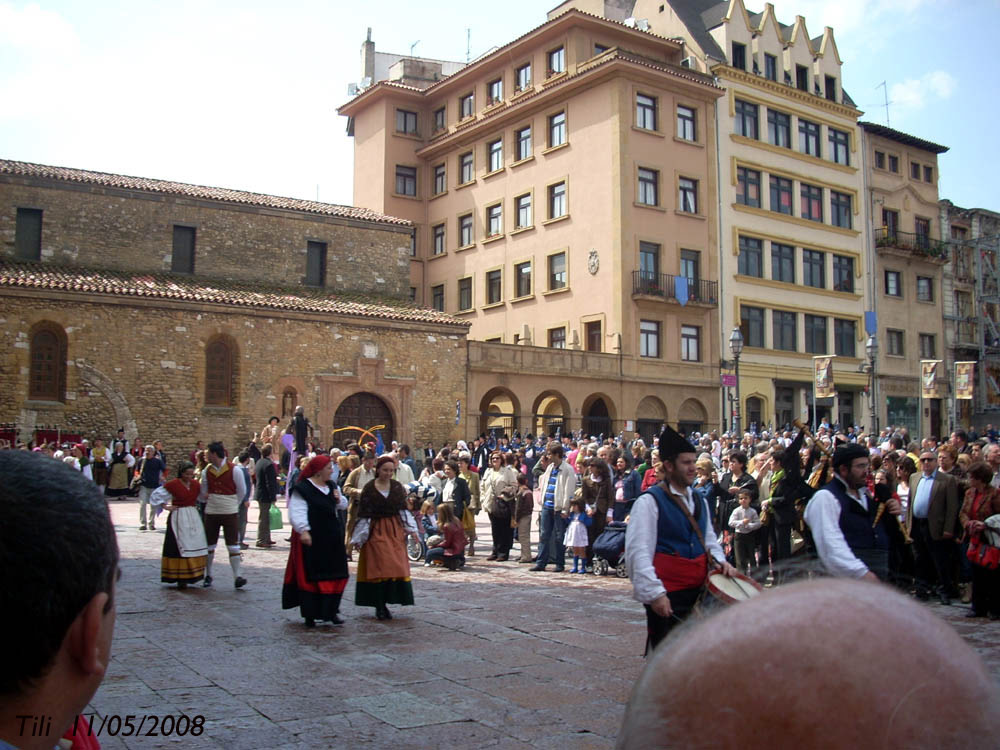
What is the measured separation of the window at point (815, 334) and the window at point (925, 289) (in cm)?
820

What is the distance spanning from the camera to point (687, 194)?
3850cm

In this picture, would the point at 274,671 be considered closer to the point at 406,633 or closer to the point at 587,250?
the point at 406,633

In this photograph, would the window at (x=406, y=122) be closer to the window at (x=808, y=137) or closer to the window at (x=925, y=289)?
the window at (x=808, y=137)

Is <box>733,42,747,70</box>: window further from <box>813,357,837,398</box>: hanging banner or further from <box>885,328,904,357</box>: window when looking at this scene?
<box>813,357,837,398</box>: hanging banner

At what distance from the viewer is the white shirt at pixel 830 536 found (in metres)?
5.71

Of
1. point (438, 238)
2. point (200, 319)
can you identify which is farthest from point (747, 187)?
point (200, 319)

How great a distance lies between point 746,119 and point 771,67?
3714 millimetres

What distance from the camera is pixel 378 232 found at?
3616cm

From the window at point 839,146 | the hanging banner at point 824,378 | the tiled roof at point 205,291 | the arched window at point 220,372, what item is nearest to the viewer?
the hanging banner at point 824,378

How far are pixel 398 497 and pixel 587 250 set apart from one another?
28.0 meters

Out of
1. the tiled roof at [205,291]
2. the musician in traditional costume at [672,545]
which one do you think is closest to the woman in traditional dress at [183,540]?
the musician in traditional costume at [672,545]

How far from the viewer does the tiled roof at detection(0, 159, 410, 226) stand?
1206 inches

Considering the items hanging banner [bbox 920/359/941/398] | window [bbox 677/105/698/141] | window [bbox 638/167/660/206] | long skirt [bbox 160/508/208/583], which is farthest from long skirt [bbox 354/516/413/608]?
window [bbox 677/105/698/141]

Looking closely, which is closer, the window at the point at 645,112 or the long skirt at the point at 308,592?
the long skirt at the point at 308,592
